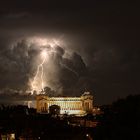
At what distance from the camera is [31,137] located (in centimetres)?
7162

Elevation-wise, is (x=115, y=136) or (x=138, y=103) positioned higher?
(x=138, y=103)

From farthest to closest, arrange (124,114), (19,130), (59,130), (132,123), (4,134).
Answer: (59,130), (19,130), (4,134), (124,114), (132,123)

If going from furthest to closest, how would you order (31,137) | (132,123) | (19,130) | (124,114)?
(19,130) < (31,137) < (124,114) < (132,123)

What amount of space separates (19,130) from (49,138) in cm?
466

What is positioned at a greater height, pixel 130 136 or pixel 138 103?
pixel 138 103

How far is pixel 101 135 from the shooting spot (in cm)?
5072

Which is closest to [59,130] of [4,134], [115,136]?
[4,134]

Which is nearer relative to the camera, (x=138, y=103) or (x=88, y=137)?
(x=138, y=103)

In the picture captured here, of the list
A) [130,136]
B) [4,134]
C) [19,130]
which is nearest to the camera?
[130,136]

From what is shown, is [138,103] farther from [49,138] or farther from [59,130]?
[59,130]

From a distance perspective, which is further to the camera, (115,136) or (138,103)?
(138,103)

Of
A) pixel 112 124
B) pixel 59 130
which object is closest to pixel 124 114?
pixel 112 124

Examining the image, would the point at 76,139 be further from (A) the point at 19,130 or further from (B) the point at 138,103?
(B) the point at 138,103

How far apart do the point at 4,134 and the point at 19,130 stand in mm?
12234
